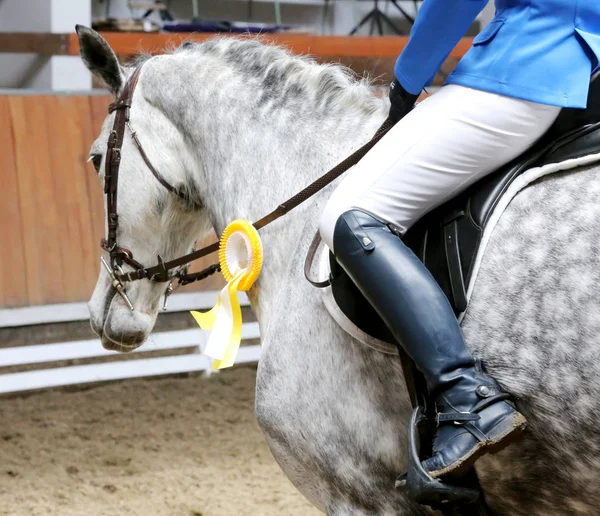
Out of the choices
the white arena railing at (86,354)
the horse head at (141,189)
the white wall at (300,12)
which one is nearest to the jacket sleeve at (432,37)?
the horse head at (141,189)

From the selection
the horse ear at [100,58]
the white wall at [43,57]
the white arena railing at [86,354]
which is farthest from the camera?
the white wall at [43,57]

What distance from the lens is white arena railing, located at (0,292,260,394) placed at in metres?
4.79

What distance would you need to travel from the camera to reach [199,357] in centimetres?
530

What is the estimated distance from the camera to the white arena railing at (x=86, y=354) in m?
4.79

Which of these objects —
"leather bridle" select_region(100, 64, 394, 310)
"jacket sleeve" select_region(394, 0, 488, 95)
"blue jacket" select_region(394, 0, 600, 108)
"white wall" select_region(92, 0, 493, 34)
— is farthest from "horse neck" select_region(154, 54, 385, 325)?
"white wall" select_region(92, 0, 493, 34)

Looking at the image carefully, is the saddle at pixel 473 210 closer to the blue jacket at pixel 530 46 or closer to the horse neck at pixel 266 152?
the blue jacket at pixel 530 46

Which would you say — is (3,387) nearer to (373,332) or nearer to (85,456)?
(85,456)

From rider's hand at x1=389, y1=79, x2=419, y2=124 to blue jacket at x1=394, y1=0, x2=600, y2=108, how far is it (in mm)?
151

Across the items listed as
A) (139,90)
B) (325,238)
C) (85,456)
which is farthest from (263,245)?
(85,456)

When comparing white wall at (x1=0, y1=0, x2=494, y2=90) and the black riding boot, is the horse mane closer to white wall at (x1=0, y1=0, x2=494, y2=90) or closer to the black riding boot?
the black riding boot

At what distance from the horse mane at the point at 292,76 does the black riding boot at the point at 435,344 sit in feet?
1.94

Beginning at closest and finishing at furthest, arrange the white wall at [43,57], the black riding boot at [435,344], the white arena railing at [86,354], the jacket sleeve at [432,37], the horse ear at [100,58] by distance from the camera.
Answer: the black riding boot at [435,344] → the jacket sleeve at [432,37] → the horse ear at [100,58] → the white arena railing at [86,354] → the white wall at [43,57]

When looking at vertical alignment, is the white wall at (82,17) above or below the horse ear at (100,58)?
below

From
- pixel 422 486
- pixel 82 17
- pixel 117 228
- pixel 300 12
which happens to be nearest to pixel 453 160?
pixel 422 486
